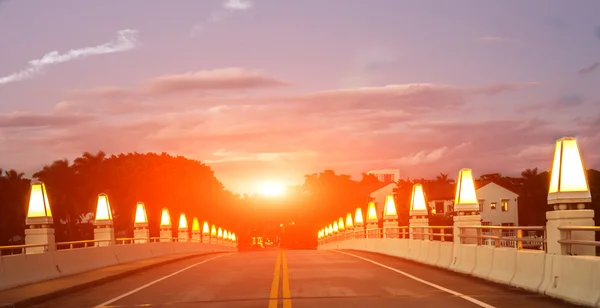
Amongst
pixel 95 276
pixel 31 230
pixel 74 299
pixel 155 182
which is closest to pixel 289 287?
pixel 74 299

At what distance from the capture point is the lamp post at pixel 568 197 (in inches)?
639

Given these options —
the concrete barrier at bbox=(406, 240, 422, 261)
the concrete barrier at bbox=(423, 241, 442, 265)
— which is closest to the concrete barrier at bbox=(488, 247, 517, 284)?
the concrete barrier at bbox=(423, 241, 442, 265)

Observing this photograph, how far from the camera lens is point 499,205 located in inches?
5162

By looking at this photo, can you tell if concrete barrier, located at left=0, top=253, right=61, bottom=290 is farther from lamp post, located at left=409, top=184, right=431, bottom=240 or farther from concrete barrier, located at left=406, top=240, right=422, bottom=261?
lamp post, located at left=409, top=184, right=431, bottom=240

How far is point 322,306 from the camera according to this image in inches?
589

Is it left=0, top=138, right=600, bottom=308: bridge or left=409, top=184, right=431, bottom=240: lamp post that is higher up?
left=409, top=184, right=431, bottom=240: lamp post

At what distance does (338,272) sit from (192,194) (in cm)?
10383

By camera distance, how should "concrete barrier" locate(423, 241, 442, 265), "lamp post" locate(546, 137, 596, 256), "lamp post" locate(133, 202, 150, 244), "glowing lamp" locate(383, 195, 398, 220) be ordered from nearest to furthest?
1. "lamp post" locate(546, 137, 596, 256)
2. "concrete barrier" locate(423, 241, 442, 265)
3. "lamp post" locate(133, 202, 150, 244)
4. "glowing lamp" locate(383, 195, 398, 220)

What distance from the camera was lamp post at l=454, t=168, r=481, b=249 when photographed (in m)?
26.5

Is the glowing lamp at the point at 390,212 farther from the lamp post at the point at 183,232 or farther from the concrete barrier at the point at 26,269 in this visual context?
the concrete barrier at the point at 26,269

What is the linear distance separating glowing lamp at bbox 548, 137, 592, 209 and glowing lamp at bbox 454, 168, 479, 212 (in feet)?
30.9

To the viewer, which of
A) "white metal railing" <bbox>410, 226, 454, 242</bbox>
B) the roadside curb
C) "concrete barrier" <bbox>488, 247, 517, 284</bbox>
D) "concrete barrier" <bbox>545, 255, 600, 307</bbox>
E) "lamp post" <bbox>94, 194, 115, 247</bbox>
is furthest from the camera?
"lamp post" <bbox>94, 194, 115, 247</bbox>

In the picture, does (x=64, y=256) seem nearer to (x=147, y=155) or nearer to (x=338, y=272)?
(x=338, y=272)

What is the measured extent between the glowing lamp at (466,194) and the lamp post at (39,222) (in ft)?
42.8
